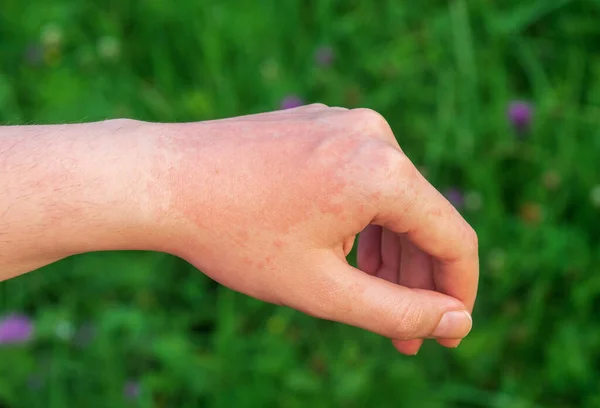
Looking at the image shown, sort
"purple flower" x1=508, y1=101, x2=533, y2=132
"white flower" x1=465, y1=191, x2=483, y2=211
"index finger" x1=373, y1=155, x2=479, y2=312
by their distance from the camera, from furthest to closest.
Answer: "purple flower" x1=508, y1=101, x2=533, y2=132, "white flower" x1=465, y1=191, x2=483, y2=211, "index finger" x1=373, y1=155, x2=479, y2=312

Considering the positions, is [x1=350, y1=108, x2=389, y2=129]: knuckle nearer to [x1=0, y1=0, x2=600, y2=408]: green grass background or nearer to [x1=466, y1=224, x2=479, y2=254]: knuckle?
→ [x1=466, y1=224, x2=479, y2=254]: knuckle

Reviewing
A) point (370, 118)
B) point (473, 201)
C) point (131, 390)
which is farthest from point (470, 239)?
point (131, 390)

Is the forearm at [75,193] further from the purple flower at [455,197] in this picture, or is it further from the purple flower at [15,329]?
the purple flower at [455,197]

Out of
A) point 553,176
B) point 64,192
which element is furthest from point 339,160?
point 553,176

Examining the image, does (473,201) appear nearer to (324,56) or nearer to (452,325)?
(324,56)

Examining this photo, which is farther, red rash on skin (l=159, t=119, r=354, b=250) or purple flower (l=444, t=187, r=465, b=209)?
purple flower (l=444, t=187, r=465, b=209)

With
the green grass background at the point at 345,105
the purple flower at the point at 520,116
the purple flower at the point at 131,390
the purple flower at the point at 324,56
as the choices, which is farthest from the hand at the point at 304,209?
the purple flower at the point at 324,56

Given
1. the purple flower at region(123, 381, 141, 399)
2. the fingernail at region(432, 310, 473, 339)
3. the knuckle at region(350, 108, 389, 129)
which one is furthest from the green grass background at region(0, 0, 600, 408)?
the knuckle at region(350, 108, 389, 129)

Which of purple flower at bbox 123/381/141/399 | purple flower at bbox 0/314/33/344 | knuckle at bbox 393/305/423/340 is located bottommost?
purple flower at bbox 123/381/141/399
